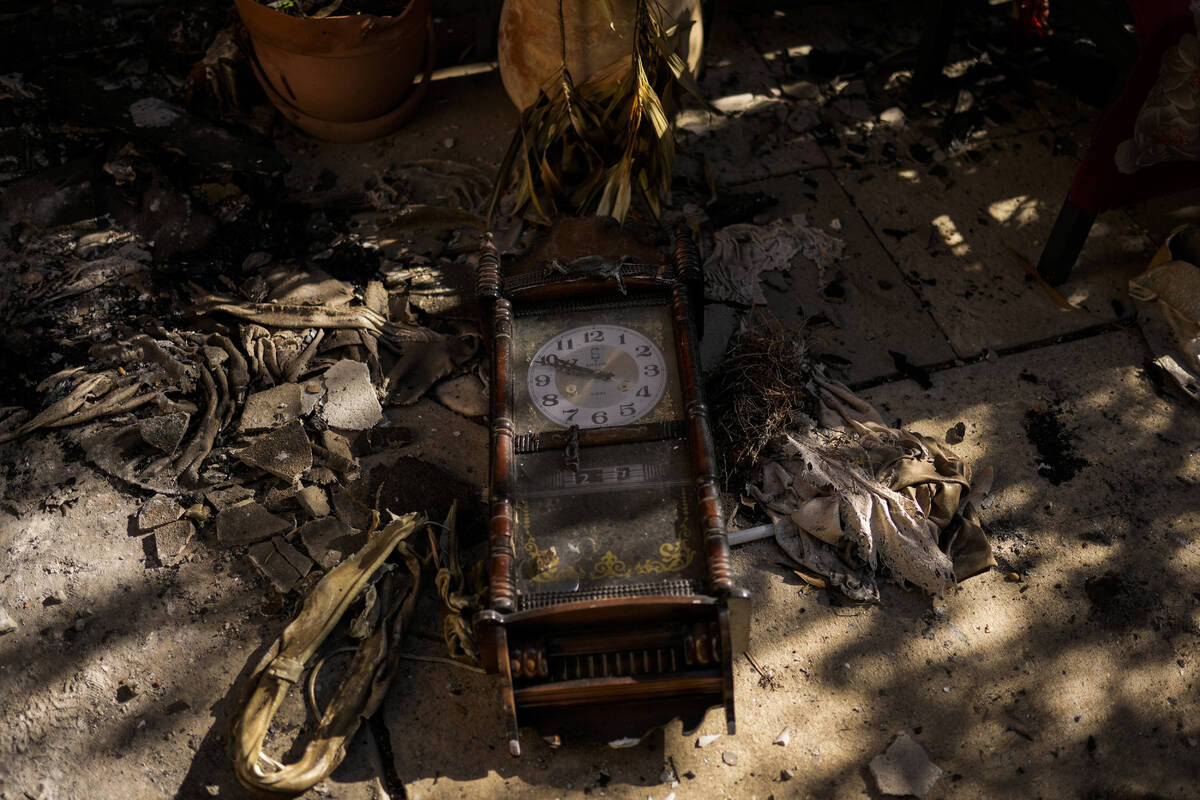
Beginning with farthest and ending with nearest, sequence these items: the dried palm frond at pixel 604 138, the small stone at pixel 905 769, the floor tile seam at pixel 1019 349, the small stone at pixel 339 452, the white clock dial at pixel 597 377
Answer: the dried palm frond at pixel 604 138
the floor tile seam at pixel 1019 349
the small stone at pixel 339 452
the white clock dial at pixel 597 377
the small stone at pixel 905 769

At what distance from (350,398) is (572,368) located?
0.99 m

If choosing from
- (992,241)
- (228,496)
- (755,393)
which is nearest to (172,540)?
(228,496)

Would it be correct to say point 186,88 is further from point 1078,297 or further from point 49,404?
point 1078,297

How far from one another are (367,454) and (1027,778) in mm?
2515

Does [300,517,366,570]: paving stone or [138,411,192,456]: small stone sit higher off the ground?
[138,411,192,456]: small stone

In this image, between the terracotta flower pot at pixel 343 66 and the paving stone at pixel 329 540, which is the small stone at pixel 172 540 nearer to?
the paving stone at pixel 329 540

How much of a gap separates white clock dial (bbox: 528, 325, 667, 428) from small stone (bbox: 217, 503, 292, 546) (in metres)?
1.05

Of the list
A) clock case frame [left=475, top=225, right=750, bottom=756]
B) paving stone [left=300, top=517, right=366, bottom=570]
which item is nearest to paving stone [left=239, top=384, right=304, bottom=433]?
paving stone [left=300, top=517, right=366, bottom=570]

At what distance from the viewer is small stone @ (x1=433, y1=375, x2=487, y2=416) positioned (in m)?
3.93

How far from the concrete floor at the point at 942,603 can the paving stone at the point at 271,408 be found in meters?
0.53

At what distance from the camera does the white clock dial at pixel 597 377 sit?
11.1ft

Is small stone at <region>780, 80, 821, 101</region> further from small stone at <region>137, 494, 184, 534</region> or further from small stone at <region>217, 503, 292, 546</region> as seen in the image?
small stone at <region>137, 494, 184, 534</region>

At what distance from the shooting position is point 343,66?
4.53m

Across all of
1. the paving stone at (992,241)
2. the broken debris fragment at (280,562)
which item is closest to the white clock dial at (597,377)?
the broken debris fragment at (280,562)
